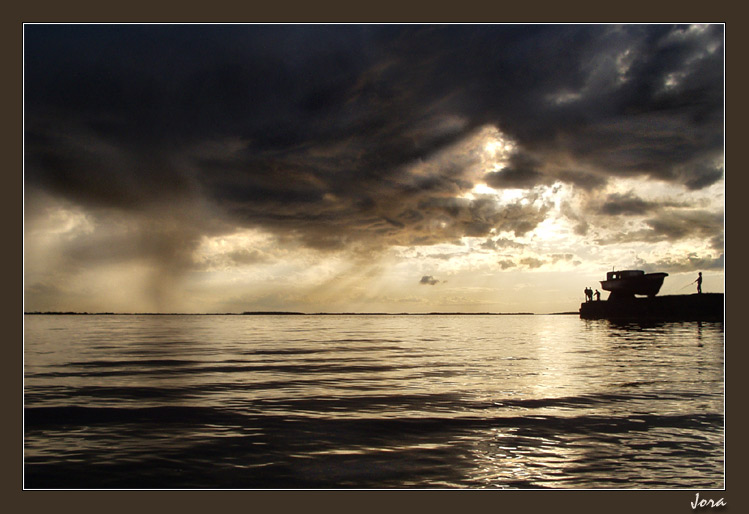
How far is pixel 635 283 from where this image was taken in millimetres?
75000

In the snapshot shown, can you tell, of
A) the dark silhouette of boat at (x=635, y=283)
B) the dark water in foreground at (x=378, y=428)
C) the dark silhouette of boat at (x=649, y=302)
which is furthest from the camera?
the dark silhouette of boat at (x=635, y=283)

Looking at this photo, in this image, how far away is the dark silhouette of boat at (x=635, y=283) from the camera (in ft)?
244

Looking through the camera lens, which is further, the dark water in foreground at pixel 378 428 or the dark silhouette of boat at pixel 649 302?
the dark silhouette of boat at pixel 649 302

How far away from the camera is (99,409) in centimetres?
1439

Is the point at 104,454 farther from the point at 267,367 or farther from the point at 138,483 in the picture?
the point at 267,367

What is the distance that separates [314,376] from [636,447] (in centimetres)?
1293

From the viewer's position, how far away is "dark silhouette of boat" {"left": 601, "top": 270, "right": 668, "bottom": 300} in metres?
74.2
